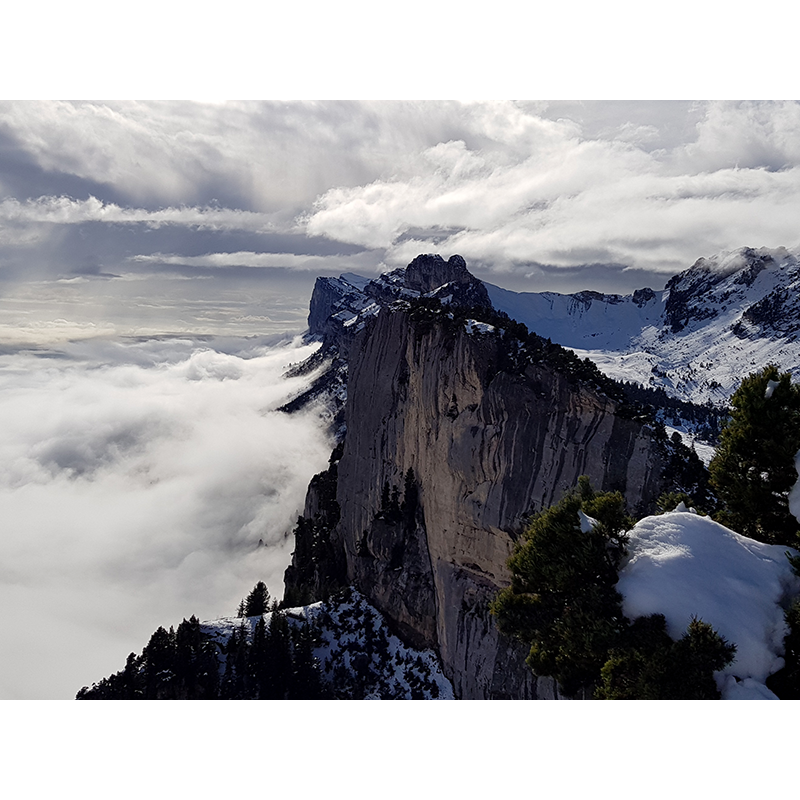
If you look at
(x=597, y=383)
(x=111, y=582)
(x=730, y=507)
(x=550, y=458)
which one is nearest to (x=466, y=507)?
(x=550, y=458)

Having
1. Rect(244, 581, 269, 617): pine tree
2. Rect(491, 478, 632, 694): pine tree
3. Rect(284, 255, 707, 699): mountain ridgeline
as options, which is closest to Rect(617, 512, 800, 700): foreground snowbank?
Rect(491, 478, 632, 694): pine tree

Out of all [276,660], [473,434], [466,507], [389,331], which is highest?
[389,331]

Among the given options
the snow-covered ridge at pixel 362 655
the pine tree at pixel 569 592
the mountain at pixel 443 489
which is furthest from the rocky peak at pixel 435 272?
the pine tree at pixel 569 592

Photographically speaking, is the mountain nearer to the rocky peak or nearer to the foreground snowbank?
the foreground snowbank

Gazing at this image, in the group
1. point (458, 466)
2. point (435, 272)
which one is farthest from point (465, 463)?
→ point (435, 272)

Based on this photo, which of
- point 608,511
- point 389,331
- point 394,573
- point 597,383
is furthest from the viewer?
point 389,331
